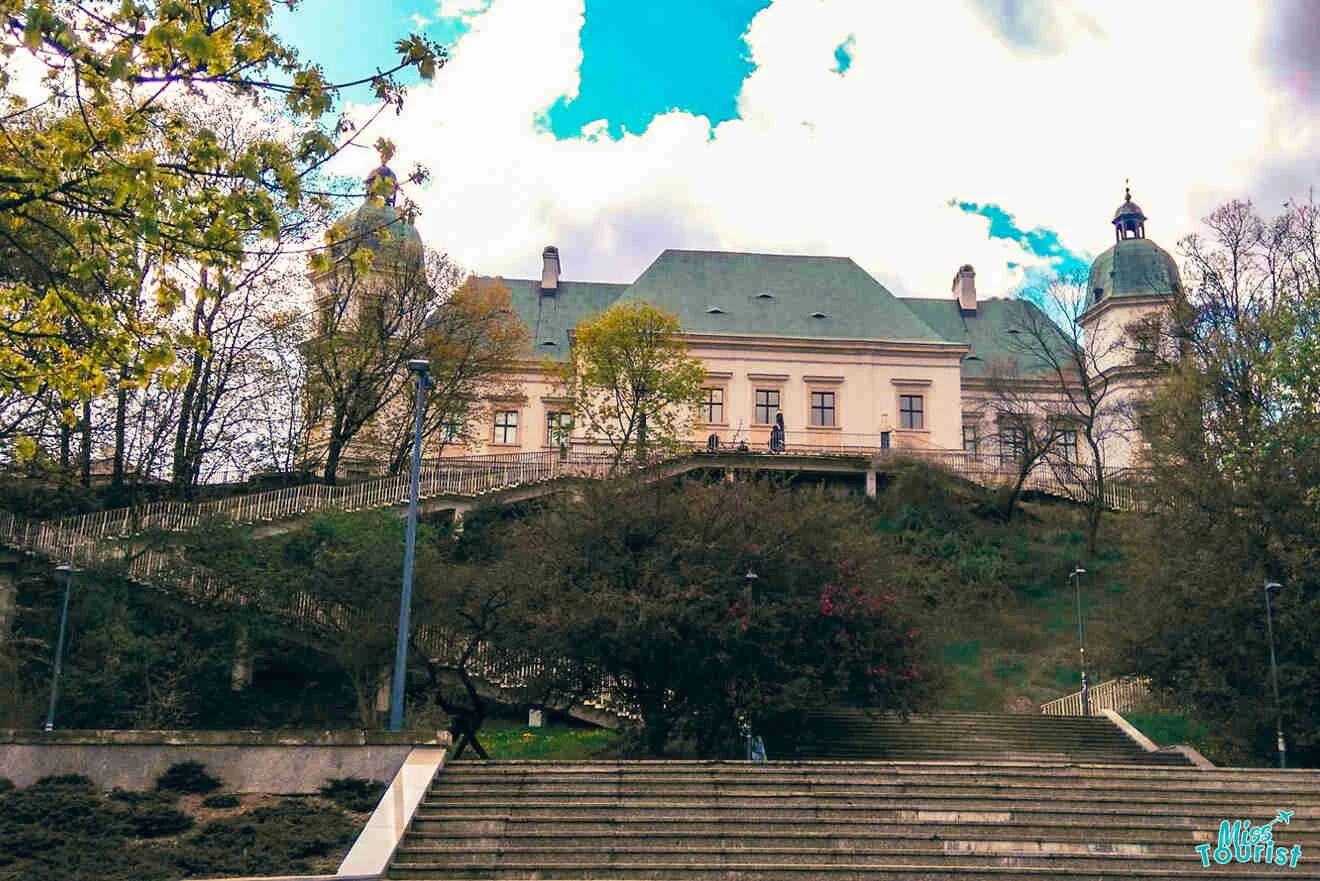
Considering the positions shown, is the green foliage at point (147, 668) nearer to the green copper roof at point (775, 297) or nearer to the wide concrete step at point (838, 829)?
the wide concrete step at point (838, 829)

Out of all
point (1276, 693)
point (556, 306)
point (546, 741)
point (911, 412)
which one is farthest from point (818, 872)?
point (556, 306)

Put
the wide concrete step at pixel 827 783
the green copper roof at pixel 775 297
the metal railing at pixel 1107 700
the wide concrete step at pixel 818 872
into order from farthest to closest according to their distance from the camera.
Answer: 1. the green copper roof at pixel 775 297
2. the metal railing at pixel 1107 700
3. the wide concrete step at pixel 827 783
4. the wide concrete step at pixel 818 872

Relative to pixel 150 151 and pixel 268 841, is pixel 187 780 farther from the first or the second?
pixel 150 151

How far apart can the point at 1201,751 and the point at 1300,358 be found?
36.7 ft

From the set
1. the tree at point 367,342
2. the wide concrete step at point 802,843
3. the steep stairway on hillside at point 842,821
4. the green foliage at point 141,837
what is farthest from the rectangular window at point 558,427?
the wide concrete step at point 802,843

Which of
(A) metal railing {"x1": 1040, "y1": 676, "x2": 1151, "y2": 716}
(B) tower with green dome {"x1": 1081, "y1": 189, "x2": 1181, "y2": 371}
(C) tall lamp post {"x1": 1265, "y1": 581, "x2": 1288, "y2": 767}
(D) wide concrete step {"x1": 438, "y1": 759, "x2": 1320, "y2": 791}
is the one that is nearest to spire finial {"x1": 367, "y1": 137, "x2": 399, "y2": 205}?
(D) wide concrete step {"x1": 438, "y1": 759, "x2": 1320, "y2": 791}

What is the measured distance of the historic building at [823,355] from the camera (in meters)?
Result: 52.4

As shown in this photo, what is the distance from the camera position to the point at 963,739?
2648 cm

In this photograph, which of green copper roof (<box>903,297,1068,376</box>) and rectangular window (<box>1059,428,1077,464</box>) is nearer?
rectangular window (<box>1059,428,1077,464</box>)

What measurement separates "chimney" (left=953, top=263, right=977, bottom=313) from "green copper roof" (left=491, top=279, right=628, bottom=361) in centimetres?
1883

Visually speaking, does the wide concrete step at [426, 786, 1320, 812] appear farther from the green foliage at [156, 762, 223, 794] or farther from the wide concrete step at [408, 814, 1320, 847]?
the green foliage at [156, 762, 223, 794]

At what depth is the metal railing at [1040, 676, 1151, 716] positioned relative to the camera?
30.6 metres

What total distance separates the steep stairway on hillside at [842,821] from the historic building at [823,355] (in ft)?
106

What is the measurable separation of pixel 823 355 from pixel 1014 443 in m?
11.5
